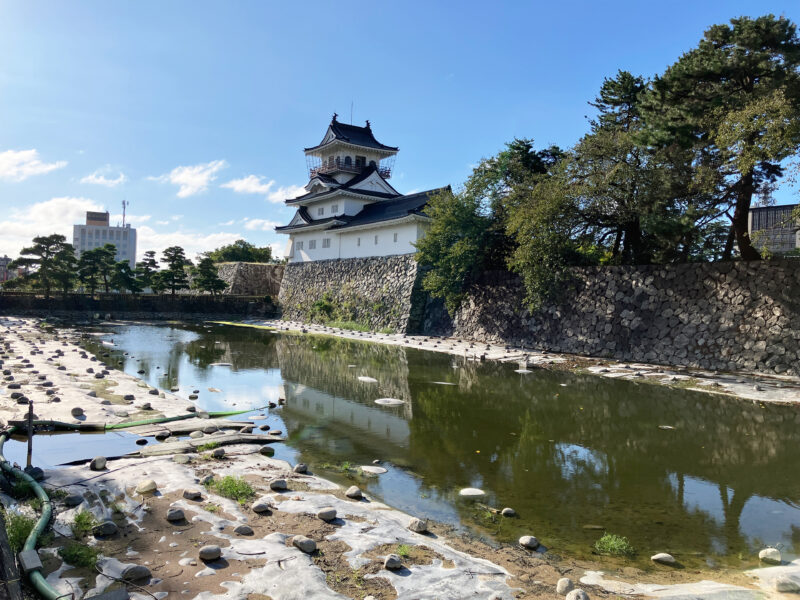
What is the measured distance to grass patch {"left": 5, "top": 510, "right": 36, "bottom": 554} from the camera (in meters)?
3.24

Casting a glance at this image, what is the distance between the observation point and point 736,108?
11906 mm

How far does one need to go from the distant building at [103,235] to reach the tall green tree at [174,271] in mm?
69713

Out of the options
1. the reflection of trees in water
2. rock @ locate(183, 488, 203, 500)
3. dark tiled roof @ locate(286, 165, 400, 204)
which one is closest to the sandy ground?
rock @ locate(183, 488, 203, 500)

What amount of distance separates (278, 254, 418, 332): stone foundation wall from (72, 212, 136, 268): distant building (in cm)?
7500

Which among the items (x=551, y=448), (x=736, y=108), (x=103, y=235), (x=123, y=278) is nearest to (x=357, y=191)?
(x=123, y=278)

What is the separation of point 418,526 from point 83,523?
247cm

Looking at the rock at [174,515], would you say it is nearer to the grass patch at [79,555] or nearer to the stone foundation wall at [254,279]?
the grass patch at [79,555]

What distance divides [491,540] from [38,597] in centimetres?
305

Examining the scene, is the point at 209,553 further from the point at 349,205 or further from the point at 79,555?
the point at 349,205

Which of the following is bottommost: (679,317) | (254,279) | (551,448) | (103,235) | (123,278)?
(551,448)

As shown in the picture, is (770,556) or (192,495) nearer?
(770,556)

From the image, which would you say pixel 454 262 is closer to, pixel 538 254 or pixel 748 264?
pixel 538 254

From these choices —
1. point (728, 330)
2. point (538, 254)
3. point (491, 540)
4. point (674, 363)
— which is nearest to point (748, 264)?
point (728, 330)

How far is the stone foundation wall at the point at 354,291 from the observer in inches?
1004
